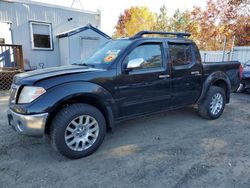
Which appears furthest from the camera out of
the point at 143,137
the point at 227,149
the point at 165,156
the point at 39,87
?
the point at 143,137

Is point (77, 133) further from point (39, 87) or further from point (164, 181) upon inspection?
point (164, 181)

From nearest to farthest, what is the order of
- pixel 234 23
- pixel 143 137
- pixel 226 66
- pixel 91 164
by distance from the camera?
pixel 91 164
pixel 143 137
pixel 226 66
pixel 234 23

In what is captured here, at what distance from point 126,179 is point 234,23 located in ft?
57.3

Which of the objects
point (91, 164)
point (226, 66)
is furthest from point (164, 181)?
point (226, 66)

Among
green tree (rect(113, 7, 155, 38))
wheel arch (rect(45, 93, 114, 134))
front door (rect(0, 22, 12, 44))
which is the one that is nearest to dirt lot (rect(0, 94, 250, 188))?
wheel arch (rect(45, 93, 114, 134))

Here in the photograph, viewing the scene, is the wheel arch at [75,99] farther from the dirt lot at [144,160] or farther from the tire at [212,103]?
the tire at [212,103]

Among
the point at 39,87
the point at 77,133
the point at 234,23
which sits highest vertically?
the point at 234,23

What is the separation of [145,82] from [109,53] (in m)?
0.83

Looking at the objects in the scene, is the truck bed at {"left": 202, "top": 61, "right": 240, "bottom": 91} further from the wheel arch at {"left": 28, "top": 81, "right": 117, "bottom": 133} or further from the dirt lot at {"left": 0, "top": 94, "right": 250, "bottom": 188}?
the wheel arch at {"left": 28, "top": 81, "right": 117, "bottom": 133}

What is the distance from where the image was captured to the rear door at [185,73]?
4.14m

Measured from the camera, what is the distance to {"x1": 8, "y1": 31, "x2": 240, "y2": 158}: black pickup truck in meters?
2.91

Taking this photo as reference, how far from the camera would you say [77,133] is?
318 cm

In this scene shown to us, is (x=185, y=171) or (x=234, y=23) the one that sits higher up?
(x=234, y=23)

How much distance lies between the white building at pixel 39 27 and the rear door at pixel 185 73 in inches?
315
